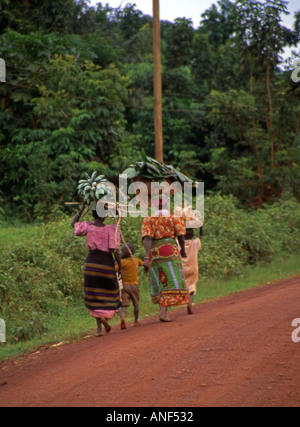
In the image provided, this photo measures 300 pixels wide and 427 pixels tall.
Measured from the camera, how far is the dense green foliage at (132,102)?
747 inches

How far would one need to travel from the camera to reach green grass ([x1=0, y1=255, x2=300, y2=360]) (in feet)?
26.8

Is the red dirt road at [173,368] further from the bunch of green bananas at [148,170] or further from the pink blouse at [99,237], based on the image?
the bunch of green bananas at [148,170]

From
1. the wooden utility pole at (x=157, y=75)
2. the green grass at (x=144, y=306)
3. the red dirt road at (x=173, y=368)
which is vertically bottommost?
the green grass at (x=144, y=306)

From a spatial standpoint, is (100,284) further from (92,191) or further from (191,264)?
(191,264)

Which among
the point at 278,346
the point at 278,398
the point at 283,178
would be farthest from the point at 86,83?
the point at 278,398

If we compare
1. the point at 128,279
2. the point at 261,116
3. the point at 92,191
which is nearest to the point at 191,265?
the point at 128,279

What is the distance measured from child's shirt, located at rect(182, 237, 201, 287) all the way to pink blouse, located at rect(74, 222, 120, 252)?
2.20 metres

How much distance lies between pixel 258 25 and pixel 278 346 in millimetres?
20084

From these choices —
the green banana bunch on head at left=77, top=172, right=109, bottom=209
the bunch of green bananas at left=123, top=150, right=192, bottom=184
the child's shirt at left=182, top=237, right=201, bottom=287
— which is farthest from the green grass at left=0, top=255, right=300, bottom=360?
the bunch of green bananas at left=123, top=150, right=192, bottom=184

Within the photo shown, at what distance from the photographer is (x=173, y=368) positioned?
5.44 metres

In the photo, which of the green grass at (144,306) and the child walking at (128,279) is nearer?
the green grass at (144,306)

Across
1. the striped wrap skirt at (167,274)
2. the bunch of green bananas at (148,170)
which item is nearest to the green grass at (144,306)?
the striped wrap skirt at (167,274)


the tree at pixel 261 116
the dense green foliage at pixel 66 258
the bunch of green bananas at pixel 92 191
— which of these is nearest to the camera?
the bunch of green bananas at pixel 92 191

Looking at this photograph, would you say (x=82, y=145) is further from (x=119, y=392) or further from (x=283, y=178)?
(x=119, y=392)
